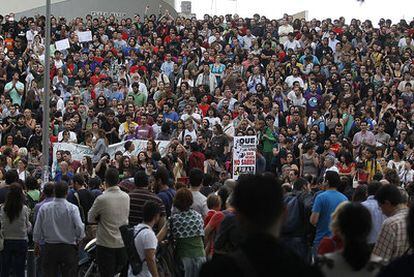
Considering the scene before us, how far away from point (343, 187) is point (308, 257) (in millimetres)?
1049

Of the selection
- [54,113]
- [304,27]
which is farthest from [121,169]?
[304,27]

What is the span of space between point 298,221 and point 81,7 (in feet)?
117

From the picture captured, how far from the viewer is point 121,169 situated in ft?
68.7

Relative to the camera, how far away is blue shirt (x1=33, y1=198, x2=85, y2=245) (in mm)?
13523

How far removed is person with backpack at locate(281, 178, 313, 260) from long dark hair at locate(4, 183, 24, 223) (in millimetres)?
3362

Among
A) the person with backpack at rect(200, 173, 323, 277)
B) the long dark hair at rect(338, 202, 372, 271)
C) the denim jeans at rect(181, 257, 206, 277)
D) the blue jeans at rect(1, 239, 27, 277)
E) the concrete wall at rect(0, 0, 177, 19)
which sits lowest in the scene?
the blue jeans at rect(1, 239, 27, 277)

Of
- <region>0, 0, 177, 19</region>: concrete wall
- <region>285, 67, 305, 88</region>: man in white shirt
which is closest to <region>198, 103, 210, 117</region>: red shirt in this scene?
<region>285, 67, 305, 88</region>: man in white shirt

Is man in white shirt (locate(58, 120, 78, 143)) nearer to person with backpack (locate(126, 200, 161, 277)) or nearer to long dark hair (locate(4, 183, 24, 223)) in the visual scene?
long dark hair (locate(4, 183, 24, 223))

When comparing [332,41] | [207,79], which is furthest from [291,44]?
[207,79]

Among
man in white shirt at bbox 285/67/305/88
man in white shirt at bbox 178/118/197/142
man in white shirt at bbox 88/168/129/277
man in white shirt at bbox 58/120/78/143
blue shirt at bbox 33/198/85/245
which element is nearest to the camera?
man in white shirt at bbox 88/168/129/277

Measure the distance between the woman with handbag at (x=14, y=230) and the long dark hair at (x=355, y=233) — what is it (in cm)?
773

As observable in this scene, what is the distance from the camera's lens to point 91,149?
2434 centimetres

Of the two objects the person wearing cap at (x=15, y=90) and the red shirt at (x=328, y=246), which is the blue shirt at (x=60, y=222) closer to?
the red shirt at (x=328, y=246)

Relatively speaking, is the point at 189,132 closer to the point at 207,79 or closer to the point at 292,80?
the point at 207,79
